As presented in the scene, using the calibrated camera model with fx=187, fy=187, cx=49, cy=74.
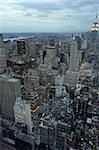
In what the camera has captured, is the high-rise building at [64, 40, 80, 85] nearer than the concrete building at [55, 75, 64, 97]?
No

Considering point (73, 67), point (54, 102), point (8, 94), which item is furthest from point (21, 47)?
point (54, 102)

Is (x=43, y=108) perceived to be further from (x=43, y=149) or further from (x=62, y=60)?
(x=62, y=60)

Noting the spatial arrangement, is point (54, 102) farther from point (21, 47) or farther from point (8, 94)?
point (21, 47)

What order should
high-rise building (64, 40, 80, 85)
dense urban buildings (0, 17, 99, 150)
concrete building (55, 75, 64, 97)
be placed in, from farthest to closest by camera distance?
high-rise building (64, 40, 80, 85) < concrete building (55, 75, 64, 97) < dense urban buildings (0, 17, 99, 150)

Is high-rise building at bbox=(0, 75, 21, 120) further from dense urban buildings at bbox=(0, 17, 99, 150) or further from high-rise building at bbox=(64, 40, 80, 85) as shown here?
high-rise building at bbox=(64, 40, 80, 85)

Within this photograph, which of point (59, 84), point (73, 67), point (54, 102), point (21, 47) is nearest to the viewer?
point (54, 102)

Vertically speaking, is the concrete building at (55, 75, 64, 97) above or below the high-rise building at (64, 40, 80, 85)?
below

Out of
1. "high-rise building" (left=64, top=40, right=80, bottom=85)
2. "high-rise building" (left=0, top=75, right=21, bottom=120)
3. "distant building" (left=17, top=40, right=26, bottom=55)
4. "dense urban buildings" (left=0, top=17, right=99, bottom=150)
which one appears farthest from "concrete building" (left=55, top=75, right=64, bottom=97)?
"distant building" (left=17, top=40, right=26, bottom=55)

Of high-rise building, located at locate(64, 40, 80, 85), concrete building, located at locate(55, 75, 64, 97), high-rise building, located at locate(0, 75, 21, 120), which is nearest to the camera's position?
high-rise building, located at locate(0, 75, 21, 120)
